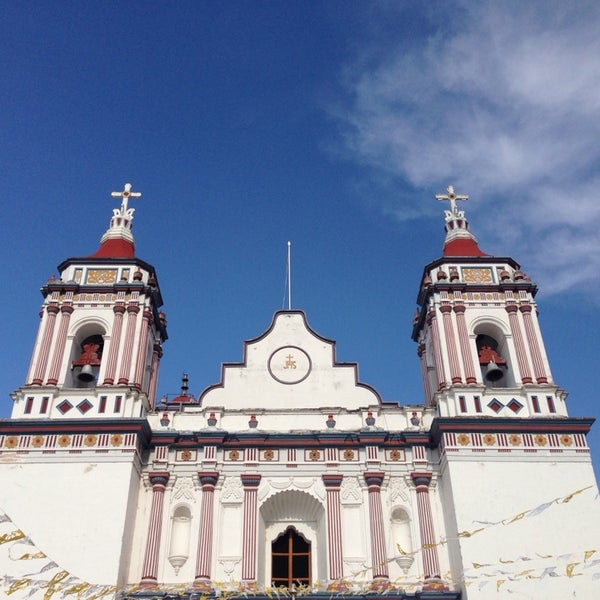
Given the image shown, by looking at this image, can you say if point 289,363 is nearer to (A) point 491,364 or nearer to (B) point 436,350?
(B) point 436,350

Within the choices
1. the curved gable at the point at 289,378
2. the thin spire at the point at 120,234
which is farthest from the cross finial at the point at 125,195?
the curved gable at the point at 289,378

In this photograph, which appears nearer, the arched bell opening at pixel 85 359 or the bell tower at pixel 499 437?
the bell tower at pixel 499 437

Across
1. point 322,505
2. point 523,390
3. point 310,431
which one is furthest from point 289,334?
point 523,390

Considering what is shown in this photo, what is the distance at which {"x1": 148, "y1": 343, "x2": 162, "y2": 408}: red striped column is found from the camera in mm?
22609

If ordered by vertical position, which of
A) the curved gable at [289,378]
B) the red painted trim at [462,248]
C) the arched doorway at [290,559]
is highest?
the red painted trim at [462,248]

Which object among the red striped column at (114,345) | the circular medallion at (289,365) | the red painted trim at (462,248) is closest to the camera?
the red striped column at (114,345)

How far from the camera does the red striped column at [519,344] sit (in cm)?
2050

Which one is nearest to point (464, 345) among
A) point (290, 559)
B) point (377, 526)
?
point (377, 526)

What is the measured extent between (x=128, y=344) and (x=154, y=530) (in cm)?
527

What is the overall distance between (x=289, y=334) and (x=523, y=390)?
6847mm

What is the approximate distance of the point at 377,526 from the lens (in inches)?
724

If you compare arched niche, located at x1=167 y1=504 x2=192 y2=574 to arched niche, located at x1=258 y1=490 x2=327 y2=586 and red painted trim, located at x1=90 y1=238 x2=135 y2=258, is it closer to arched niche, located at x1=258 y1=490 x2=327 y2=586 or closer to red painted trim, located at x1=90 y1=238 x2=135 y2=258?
arched niche, located at x1=258 y1=490 x2=327 y2=586

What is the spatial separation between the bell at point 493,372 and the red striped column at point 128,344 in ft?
33.5

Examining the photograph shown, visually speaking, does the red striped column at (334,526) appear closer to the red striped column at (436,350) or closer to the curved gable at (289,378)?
the curved gable at (289,378)
